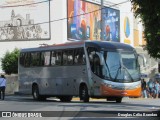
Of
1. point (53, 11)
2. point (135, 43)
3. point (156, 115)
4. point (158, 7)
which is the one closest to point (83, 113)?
point (156, 115)

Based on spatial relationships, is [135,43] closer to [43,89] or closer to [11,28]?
A: [11,28]

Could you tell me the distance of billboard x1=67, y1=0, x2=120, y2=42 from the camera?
60.2 meters

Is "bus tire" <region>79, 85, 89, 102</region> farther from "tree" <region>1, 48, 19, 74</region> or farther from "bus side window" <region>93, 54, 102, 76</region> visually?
"tree" <region>1, 48, 19, 74</region>

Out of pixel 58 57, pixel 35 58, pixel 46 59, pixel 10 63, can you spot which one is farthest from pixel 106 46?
pixel 10 63

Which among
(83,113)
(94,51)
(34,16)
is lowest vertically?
(83,113)

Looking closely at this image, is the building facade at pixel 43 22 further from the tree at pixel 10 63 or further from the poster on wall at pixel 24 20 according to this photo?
the tree at pixel 10 63

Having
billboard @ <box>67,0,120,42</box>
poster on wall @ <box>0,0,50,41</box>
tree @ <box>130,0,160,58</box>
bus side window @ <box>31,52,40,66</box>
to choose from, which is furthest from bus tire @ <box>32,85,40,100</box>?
billboard @ <box>67,0,120,42</box>

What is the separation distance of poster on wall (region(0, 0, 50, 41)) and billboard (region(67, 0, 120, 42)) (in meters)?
2.95

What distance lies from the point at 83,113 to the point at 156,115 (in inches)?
167

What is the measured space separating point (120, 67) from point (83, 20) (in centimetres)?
3510

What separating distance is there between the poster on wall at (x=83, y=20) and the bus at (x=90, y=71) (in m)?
27.3

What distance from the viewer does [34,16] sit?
59969 mm

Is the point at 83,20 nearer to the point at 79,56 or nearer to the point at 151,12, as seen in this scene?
the point at 79,56

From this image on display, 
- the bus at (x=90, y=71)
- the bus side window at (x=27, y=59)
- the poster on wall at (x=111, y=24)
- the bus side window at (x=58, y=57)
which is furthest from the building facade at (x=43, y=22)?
the bus side window at (x=58, y=57)
